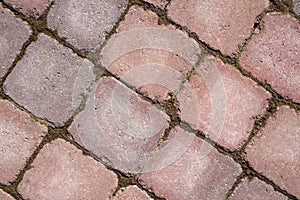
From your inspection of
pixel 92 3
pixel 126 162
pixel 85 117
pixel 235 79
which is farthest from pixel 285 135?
pixel 92 3

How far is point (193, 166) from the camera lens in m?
2.68

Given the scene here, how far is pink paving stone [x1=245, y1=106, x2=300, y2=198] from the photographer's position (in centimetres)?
268

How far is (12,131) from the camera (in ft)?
8.71

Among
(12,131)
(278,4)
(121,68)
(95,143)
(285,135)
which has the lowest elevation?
(12,131)

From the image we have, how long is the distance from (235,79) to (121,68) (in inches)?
23.1

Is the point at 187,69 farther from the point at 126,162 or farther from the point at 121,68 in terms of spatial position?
the point at 126,162

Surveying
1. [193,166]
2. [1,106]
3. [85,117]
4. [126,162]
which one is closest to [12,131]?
[1,106]

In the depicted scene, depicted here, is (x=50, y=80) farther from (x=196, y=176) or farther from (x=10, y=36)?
(x=196, y=176)

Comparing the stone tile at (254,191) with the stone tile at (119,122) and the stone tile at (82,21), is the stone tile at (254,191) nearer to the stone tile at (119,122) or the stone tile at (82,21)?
the stone tile at (119,122)

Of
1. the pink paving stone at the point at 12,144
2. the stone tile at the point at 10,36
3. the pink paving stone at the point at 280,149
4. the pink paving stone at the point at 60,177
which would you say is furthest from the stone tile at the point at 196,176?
the stone tile at the point at 10,36

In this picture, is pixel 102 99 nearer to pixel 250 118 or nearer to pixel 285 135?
pixel 250 118

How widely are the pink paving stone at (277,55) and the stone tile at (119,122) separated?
1.80 ft

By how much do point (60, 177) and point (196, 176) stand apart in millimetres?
690

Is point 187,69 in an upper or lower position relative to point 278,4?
lower
